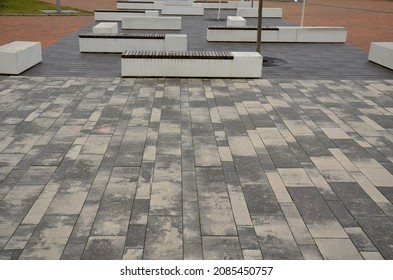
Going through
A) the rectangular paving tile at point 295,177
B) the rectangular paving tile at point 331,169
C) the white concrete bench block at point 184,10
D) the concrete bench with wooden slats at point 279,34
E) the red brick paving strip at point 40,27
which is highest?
the white concrete bench block at point 184,10

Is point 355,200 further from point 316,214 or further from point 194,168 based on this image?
point 194,168

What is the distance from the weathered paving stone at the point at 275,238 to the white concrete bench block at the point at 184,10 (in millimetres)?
27819

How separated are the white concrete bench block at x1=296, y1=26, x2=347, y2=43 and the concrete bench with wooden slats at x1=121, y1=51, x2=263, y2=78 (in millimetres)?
8392

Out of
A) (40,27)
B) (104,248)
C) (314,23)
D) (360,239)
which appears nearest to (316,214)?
(360,239)

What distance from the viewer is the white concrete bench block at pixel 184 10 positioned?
31.5 metres

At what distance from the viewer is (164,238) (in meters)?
5.38

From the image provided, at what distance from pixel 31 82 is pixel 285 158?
8341 millimetres

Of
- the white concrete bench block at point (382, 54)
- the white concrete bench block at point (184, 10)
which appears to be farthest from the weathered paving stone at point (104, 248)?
the white concrete bench block at point (184, 10)

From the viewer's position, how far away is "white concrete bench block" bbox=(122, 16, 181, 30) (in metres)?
23.9

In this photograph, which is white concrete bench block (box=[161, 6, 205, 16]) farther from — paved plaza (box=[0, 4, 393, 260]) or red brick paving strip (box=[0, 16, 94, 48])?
paved plaza (box=[0, 4, 393, 260])

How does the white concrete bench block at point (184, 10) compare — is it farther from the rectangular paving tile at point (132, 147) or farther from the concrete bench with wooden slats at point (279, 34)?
the rectangular paving tile at point (132, 147)

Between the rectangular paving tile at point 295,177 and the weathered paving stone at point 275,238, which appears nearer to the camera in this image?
the weathered paving stone at point 275,238

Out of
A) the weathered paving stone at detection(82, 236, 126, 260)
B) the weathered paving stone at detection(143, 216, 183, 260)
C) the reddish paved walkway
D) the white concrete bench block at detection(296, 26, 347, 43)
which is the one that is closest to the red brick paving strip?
the reddish paved walkway
